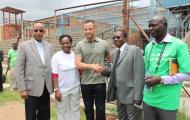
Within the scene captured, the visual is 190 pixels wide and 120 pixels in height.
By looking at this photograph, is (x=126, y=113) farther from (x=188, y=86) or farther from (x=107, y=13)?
(x=107, y=13)

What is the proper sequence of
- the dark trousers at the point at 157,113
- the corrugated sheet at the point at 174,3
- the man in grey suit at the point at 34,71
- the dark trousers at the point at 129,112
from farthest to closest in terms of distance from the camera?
the corrugated sheet at the point at 174,3 → the man in grey suit at the point at 34,71 → the dark trousers at the point at 129,112 → the dark trousers at the point at 157,113

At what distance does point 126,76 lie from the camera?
456 centimetres

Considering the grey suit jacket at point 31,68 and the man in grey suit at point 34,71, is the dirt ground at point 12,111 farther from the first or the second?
the grey suit jacket at point 31,68

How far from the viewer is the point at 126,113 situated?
4.66 metres

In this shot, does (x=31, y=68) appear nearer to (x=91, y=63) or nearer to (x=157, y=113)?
(x=91, y=63)

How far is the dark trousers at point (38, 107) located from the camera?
5227 millimetres

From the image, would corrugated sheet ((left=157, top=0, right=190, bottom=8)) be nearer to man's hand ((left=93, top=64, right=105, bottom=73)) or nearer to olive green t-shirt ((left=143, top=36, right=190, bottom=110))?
man's hand ((left=93, top=64, right=105, bottom=73))

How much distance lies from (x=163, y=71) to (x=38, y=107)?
2.40m

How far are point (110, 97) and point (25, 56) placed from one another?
139 centimetres

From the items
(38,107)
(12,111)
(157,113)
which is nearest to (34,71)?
(38,107)

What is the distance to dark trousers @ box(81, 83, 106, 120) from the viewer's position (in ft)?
17.2

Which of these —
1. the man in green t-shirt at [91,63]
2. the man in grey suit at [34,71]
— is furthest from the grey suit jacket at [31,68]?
the man in green t-shirt at [91,63]

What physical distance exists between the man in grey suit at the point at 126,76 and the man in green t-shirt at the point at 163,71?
0.55 m

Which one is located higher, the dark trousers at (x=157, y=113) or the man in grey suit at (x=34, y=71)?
the man in grey suit at (x=34, y=71)
